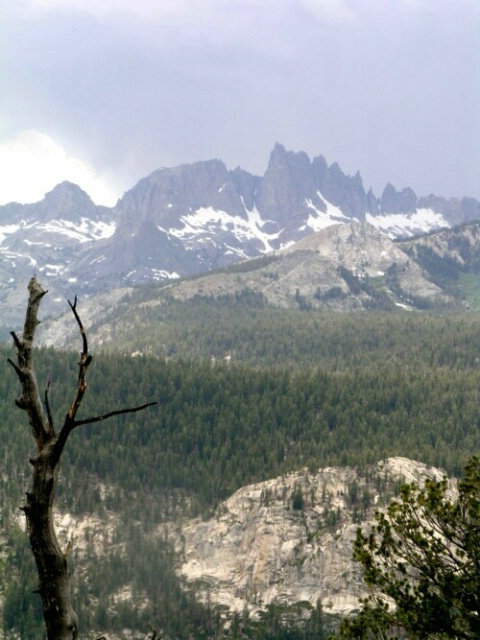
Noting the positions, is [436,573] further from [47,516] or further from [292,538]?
[292,538]

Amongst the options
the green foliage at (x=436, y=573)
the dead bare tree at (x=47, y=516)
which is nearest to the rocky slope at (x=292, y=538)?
the green foliage at (x=436, y=573)

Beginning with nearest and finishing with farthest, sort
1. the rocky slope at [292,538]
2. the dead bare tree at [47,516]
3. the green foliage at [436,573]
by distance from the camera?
the dead bare tree at [47,516], the green foliage at [436,573], the rocky slope at [292,538]

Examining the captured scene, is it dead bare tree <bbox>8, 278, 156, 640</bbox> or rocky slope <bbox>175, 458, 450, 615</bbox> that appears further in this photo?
rocky slope <bbox>175, 458, 450, 615</bbox>

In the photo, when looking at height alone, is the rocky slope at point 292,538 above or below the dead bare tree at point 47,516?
below

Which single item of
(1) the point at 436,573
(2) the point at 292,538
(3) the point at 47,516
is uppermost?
(3) the point at 47,516

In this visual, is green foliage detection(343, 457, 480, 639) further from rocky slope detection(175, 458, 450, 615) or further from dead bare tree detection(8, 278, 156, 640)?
rocky slope detection(175, 458, 450, 615)

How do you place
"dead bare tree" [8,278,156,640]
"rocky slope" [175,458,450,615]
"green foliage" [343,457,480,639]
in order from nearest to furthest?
"dead bare tree" [8,278,156,640] → "green foliage" [343,457,480,639] → "rocky slope" [175,458,450,615]

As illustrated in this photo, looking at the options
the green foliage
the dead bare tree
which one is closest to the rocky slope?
the green foliage

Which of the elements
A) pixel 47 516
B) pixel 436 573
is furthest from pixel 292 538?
pixel 47 516

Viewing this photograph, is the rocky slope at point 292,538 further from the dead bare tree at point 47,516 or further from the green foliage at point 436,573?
the dead bare tree at point 47,516

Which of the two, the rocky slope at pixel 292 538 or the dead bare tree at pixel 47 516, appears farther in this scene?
the rocky slope at pixel 292 538

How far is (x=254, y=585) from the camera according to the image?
144375 mm

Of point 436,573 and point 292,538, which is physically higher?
point 436,573

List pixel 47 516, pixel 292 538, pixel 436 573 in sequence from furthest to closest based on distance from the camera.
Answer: pixel 292 538 → pixel 436 573 → pixel 47 516
